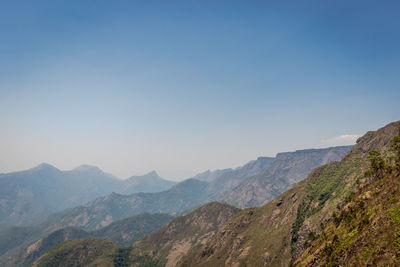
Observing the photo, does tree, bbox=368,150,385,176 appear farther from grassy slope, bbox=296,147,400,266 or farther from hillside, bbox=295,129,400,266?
grassy slope, bbox=296,147,400,266

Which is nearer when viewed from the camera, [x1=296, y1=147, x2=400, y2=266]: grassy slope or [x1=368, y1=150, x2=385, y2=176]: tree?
[x1=296, y1=147, x2=400, y2=266]: grassy slope

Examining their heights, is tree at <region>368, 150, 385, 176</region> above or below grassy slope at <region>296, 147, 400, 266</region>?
above

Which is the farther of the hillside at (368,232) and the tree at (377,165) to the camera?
the tree at (377,165)

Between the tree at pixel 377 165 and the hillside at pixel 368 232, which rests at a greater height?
the tree at pixel 377 165

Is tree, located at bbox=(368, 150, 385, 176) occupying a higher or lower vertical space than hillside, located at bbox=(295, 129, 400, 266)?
higher

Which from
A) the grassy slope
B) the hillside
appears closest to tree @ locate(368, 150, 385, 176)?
the hillside

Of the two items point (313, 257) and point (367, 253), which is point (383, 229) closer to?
point (367, 253)

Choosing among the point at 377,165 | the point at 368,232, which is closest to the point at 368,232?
the point at 368,232

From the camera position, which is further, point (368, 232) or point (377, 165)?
point (377, 165)

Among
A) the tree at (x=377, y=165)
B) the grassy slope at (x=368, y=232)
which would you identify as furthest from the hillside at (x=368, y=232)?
the tree at (x=377, y=165)

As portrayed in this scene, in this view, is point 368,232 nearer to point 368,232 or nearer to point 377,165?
point 368,232

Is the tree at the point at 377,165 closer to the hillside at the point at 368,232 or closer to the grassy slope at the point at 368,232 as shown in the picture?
the hillside at the point at 368,232

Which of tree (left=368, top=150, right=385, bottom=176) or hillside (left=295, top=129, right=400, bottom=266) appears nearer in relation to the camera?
hillside (left=295, top=129, right=400, bottom=266)

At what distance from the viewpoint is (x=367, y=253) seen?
345 feet
